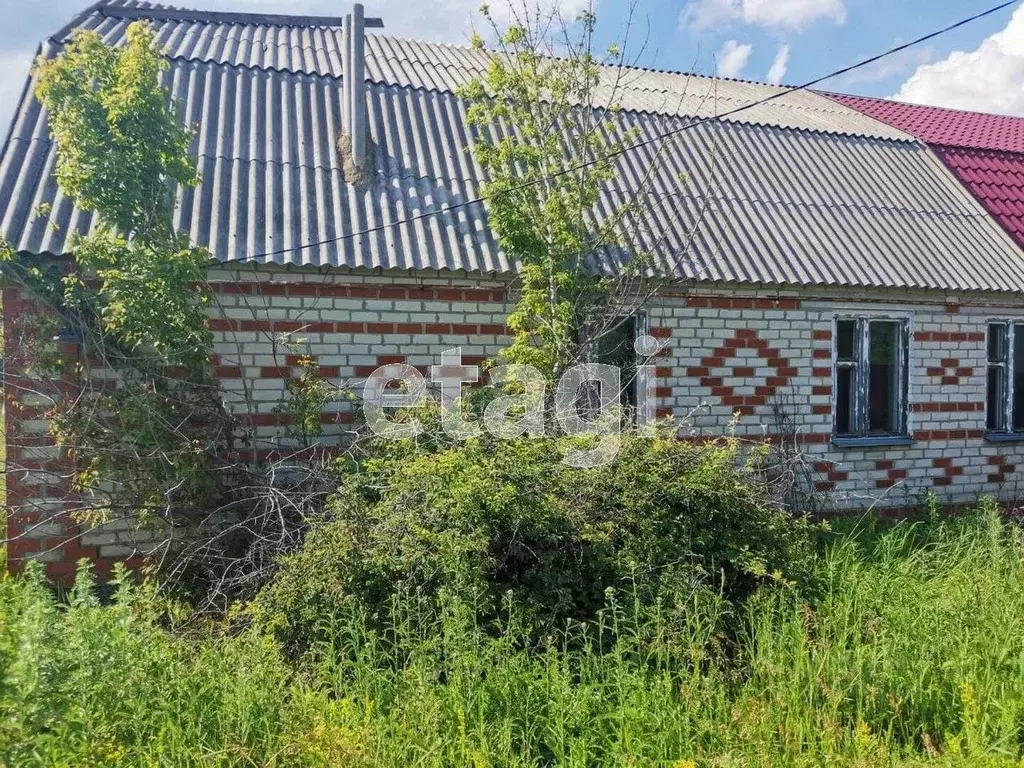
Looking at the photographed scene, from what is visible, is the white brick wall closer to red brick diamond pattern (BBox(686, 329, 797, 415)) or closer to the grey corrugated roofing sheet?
red brick diamond pattern (BBox(686, 329, 797, 415))

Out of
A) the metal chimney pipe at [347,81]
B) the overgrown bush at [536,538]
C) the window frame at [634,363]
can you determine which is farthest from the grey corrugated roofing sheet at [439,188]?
the overgrown bush at [536,538]

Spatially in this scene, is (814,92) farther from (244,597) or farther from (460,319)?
(244,597)

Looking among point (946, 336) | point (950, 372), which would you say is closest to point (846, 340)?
point (946, 336)

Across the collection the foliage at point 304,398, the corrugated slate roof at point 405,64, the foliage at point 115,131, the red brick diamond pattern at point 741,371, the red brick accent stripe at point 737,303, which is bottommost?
the foliage at point 304,398

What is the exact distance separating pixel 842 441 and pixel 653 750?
5.19 meters

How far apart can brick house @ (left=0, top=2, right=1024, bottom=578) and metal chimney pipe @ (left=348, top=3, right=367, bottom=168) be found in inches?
1.2

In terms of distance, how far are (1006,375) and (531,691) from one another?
24.1 ft

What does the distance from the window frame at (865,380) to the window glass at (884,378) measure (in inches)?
0.8

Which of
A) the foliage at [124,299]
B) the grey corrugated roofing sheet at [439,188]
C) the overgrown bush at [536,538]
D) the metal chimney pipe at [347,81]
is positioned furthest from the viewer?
the metal chimney pipe at [347,81]

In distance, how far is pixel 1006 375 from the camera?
27.2 ft

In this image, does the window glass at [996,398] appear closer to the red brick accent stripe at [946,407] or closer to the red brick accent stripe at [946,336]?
the red brick accent stripe at [946,407]

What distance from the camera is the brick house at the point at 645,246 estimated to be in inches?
224

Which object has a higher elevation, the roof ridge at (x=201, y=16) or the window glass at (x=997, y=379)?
the roof ridge at (x=201, y=16)

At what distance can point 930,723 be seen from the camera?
3.44 meters
